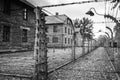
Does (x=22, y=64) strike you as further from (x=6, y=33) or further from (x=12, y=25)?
(x=12, y=25)

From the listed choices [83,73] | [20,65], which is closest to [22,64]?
[20,65]

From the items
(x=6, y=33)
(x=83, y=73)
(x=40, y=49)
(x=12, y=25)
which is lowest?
(x=83, y=73)

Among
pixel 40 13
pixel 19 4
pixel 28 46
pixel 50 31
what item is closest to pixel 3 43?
pixel 28 46

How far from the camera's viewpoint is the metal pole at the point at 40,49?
12.4ft

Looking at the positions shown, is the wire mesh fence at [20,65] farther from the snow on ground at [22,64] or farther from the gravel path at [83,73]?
the gravel path at [83,73]

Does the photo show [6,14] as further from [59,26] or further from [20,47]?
[59,26]

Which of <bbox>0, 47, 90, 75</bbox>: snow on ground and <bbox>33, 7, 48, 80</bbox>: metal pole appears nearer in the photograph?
<bbox>33, 7, 48, 80</bbox>: metal pole

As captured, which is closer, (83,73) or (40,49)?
(40,49)

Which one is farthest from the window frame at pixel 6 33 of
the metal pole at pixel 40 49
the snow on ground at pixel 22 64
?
the metal pole at pixel 40 49

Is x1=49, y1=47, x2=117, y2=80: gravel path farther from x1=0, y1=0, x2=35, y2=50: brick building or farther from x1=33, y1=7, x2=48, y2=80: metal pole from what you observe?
x1=0, y1=0, x2=35, y2=50: brick building

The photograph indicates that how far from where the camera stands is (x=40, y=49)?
3.83 metres

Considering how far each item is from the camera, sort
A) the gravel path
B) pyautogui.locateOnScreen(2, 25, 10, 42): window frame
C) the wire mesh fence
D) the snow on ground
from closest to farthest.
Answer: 1. the wire mesh fence
2. the gravel path
3. the snow on ground
4. pyautogui.locateOnScreen(2, 25, 10, 42): window frame

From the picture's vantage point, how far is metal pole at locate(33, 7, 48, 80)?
3771mm

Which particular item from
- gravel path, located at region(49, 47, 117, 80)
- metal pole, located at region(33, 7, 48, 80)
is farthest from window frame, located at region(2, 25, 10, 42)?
metal pole, located at region(33, 7, 48, 80)
